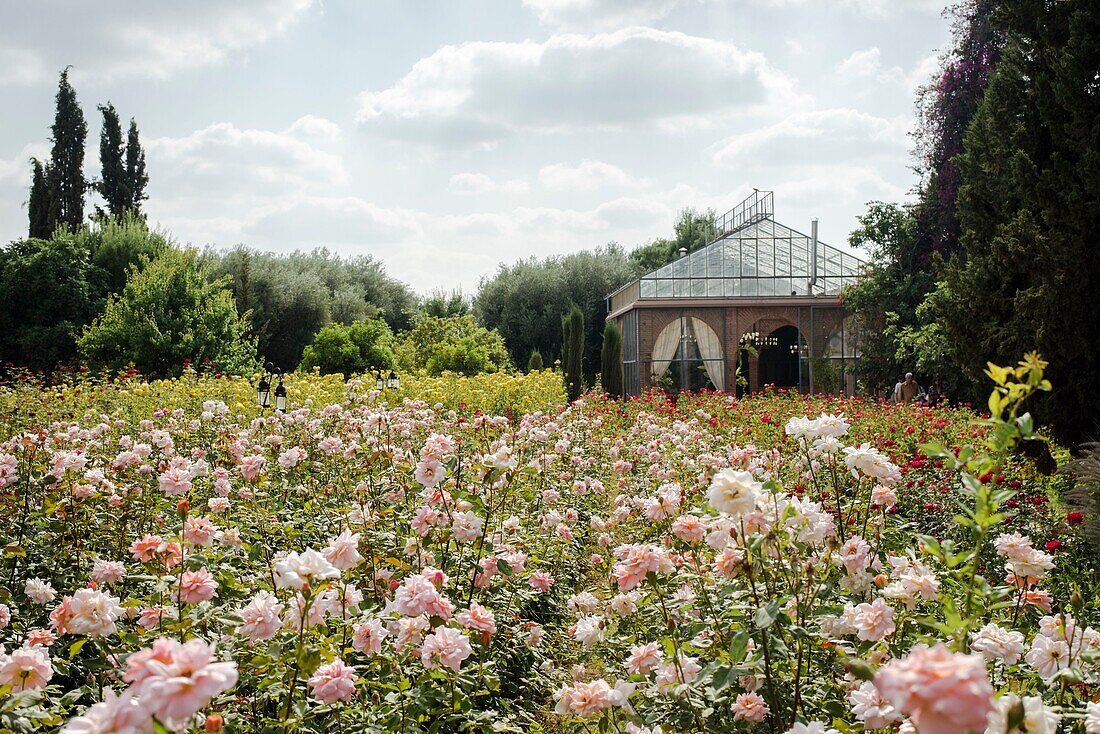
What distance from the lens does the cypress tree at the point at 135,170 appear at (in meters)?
24.6

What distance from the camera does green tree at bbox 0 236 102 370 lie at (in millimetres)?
19375

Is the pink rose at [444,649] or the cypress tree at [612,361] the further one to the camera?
the cypress tree at [612,361]

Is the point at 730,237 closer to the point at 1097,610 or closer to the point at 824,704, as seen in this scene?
the point at 1097,610

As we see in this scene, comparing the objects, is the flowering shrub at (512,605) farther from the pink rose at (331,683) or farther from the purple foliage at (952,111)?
the purple foliage at (952,111)

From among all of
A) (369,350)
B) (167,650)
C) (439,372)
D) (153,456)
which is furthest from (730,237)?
(167,650)

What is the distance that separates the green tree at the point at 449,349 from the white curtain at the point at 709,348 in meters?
5.22

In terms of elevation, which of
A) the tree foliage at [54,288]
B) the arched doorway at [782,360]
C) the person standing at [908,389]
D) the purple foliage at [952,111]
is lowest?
the person standing at [908,389]

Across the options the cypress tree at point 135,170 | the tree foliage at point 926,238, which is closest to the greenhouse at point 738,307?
the tree foliage at point 926,238

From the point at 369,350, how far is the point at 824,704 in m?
21.3

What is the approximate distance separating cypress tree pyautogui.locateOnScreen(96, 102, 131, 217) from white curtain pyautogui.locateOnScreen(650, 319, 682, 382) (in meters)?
16.1

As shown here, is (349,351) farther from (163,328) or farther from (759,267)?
(759,267)

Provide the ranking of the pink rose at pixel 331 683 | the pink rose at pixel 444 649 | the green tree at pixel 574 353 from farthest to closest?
the green tree at pixel 574 353
the pink rose at pixel 444 649
the pink rose at pixel 331 683

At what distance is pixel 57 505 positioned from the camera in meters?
3.37

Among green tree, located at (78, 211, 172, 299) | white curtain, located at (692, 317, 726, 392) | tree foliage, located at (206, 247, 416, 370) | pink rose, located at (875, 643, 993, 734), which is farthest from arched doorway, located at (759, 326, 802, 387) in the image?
pink rose, located at (875, 643, 993, 734)
